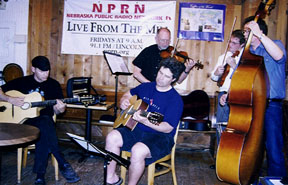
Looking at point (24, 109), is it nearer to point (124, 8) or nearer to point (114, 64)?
point (114, 64)

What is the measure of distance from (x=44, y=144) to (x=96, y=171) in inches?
29.7

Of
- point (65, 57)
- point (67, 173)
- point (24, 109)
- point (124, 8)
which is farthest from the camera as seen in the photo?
point (65, 57)

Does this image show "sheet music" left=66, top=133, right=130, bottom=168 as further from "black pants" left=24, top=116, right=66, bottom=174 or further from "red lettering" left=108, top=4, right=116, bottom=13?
"red lettering" left=108, top=4, right=116, bottom=13

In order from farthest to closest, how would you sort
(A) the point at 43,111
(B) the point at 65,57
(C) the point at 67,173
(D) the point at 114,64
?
(B) the point at 65,57 → (D) the point at 114,64 → (A) the point at 43,111 → (C) the point at 67,173

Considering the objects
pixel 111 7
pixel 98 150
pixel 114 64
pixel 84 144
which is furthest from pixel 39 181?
pixel 111 7

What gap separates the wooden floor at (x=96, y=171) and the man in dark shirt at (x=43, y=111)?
197 mm

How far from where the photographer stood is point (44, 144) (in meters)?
2.60

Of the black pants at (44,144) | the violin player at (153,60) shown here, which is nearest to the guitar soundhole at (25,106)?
the black pants at (44,144)

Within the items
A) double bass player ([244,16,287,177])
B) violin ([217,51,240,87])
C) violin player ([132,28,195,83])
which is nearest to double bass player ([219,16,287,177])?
double bass player ([244,16,287,177])

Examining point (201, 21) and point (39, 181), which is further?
point (201, 21)

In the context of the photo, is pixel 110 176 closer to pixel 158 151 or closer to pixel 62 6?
pixel 158 151

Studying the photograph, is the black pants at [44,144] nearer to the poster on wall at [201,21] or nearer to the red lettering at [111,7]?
the red lettering at [111,7]

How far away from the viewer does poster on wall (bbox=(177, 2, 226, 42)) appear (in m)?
4.11

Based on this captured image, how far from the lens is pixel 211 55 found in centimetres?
420
